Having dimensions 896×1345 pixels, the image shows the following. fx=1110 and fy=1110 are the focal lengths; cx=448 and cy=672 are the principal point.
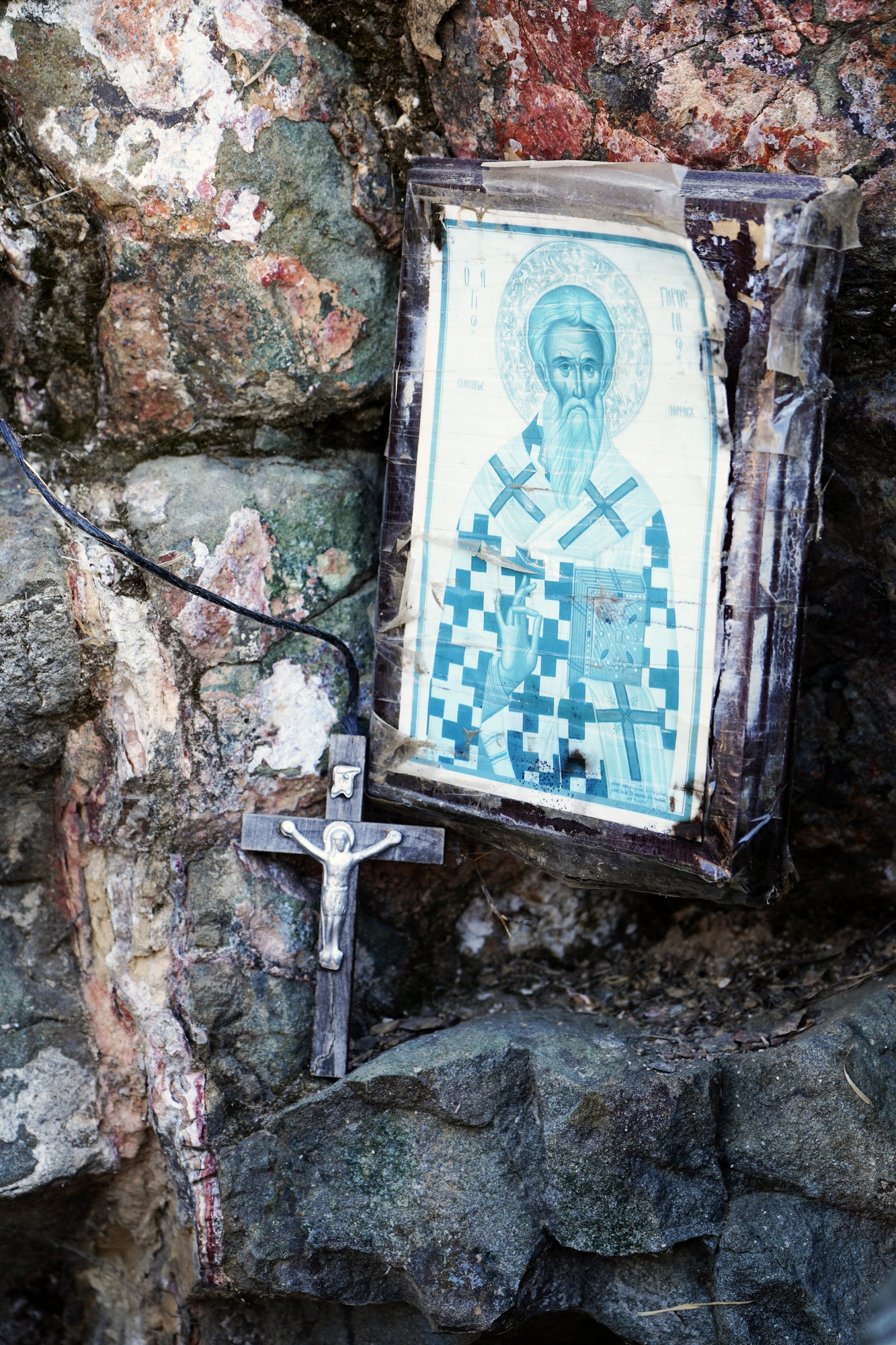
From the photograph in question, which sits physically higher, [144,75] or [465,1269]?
[144,75]

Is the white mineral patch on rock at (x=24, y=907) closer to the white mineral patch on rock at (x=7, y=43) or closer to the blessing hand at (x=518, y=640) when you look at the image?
the blessing hand at (x=518, y=640)

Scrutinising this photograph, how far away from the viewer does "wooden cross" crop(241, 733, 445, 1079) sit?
219cm

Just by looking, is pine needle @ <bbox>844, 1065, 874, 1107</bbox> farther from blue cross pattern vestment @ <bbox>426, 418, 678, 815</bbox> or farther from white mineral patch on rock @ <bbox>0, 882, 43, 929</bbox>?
white mineral patch on rock @ <bbox>0, 882, 43, 929</bbox>

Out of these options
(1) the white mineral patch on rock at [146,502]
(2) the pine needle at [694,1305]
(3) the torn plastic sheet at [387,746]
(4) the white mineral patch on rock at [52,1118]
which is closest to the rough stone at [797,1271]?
(2) the pine needle at [694,1305]

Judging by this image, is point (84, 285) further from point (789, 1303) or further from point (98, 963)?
point (789, 1303)

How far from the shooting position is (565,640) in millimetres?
2002

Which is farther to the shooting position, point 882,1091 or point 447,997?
point 447,997

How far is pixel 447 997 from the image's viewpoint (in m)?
2.43

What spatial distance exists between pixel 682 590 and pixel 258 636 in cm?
87

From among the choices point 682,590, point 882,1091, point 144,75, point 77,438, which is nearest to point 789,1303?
point 882,1091

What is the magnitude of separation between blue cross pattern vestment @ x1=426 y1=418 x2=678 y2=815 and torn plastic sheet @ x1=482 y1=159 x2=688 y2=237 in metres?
0.37

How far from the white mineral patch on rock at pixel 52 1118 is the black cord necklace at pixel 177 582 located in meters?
0.96

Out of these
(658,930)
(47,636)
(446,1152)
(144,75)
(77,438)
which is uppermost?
(144,75)

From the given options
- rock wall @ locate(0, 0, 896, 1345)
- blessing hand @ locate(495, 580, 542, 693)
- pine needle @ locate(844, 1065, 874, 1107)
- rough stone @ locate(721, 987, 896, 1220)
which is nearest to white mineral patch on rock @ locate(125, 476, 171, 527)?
rock wall @ locate(0, 0, 896, 1345)
